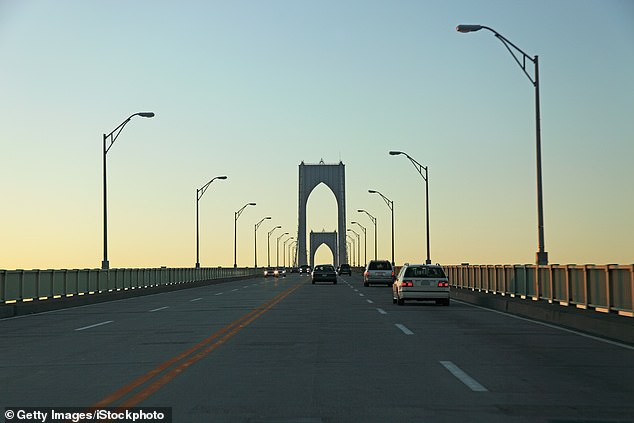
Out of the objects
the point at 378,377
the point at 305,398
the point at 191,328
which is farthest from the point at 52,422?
the point at 191,328

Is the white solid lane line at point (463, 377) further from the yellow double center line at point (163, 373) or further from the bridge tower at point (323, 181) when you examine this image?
the bridge tower at point (323, 181)

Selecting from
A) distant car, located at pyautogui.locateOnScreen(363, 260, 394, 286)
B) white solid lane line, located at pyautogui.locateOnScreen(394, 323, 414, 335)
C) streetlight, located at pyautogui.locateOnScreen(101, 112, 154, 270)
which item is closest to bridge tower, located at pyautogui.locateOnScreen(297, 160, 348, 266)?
distant car, located at pyautogui.locateOnScreen(363, 260, 394, 286)

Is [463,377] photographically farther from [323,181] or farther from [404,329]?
[323,181]

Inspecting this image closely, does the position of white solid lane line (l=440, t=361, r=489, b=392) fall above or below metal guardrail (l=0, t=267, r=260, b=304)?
below

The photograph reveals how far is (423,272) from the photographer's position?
29188 millimetres

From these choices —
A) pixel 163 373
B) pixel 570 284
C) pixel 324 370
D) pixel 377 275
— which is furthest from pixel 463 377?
pixel 377 275

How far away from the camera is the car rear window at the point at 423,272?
28.9 meters

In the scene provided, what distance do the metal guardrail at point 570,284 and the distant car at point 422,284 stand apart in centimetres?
277

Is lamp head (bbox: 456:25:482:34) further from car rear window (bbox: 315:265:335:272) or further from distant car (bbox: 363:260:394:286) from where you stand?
car rear window (bbox: 315:265:335:272)

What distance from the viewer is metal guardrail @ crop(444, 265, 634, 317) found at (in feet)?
61.5

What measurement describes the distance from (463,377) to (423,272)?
18.2 meters

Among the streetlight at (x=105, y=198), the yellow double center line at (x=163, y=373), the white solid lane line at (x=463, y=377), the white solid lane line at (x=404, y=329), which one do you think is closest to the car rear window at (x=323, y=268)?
the streetlight at (x=105, y=198)

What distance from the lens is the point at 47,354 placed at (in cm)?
1418

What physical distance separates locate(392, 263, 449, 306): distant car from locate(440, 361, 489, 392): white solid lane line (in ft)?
52.8
